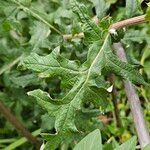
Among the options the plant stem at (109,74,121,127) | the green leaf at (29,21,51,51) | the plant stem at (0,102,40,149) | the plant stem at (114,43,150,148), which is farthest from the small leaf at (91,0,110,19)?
the plant stem at (0,102,40,149)

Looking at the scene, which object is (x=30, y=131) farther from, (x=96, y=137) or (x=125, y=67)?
(x=96, y=137)

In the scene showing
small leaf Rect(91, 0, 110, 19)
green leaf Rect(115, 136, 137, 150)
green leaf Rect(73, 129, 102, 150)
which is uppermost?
small leaf Rect(91, 0, 110, 19)

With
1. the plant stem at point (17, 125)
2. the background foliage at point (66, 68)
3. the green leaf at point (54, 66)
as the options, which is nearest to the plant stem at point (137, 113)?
the background foliage at point (66, 68)

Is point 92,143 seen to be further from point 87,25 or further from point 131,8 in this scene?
point 131,8

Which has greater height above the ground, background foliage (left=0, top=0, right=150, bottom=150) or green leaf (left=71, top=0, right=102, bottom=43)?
green leaf (left=71, top=0, right=102, bottom=43)

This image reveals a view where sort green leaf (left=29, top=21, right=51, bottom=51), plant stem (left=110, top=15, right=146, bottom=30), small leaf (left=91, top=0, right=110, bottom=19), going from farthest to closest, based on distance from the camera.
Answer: green leaf (left=29, top=21, right=51, bottom=51) < small leaf (left=91, top=0, right=110, bottom=19) < plant stem (left=110, top=15, right=146, bottom=30)

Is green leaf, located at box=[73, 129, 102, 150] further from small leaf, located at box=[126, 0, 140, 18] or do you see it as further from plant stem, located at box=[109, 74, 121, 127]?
plant stem, located at box=[109, 74, 121, 127]

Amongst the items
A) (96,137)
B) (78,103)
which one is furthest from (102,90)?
(96,137)

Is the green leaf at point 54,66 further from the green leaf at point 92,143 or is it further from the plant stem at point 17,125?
the plant stem at point 17,125
